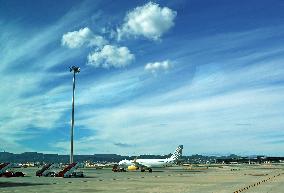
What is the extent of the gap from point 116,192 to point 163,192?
5.55 meters

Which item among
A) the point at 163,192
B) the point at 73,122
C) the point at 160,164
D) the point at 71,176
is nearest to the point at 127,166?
the point at 160,164

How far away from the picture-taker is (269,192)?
156ft

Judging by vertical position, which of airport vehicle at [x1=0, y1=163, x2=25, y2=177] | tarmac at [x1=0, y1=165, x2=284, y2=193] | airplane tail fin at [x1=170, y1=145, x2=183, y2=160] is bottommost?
tarmac at [x1=0, y1=165, x2=284, y2=193]

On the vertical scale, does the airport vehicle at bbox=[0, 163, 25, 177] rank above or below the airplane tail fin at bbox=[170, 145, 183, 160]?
Answer: below

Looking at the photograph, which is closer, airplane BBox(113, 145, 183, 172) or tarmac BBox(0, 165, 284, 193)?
tarmac BBox(0, 165, 284, 193)

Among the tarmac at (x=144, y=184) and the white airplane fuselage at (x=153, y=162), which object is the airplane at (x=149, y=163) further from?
the tarmac at (x=144, y=184)

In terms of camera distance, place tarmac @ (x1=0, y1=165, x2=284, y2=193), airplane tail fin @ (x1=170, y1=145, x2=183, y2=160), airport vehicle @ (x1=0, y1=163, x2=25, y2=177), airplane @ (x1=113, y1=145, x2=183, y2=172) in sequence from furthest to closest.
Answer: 1. airplane tail fin @ (x1=170, y1=145, x2=183, y2=160)
2. airplane @ (x1=113, y1=145, x2=183, y2=172)
3. airport vehicle @ (x1=0, y1=163, x2=25, y2=177)
4. tarmac @ (x1=0, y1=165, x2=284, y2=193)

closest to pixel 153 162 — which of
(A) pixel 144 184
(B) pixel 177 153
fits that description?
(B) pixel 177 153

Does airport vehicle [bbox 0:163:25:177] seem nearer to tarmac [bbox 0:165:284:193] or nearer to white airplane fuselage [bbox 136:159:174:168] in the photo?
tarmac [bbox 0:165:284:193]

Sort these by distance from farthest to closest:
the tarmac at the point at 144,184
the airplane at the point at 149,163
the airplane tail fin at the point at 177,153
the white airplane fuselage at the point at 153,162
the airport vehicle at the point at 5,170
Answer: the airplane tail fin at the point at 177,153 < the white airplane fuselage at the point at 153,162 < the airplane at the point at 149,163 < the airport vehicle at the point at 5,170 < the tarmac at the point at 144,184

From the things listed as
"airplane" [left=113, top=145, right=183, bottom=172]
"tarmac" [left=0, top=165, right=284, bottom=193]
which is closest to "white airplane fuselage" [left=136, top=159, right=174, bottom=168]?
"airplane" [left=113, top=145, right=183, bottom=172]

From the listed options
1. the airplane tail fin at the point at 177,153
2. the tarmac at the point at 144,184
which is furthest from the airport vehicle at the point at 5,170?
the airplane tail fin at the point at 177,153

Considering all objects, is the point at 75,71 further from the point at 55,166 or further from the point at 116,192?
the point at 116,192

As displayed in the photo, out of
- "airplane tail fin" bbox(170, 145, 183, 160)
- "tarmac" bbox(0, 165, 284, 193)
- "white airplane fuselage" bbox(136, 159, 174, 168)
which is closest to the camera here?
"tarmac" bbox(0, 165, 284, 193)
